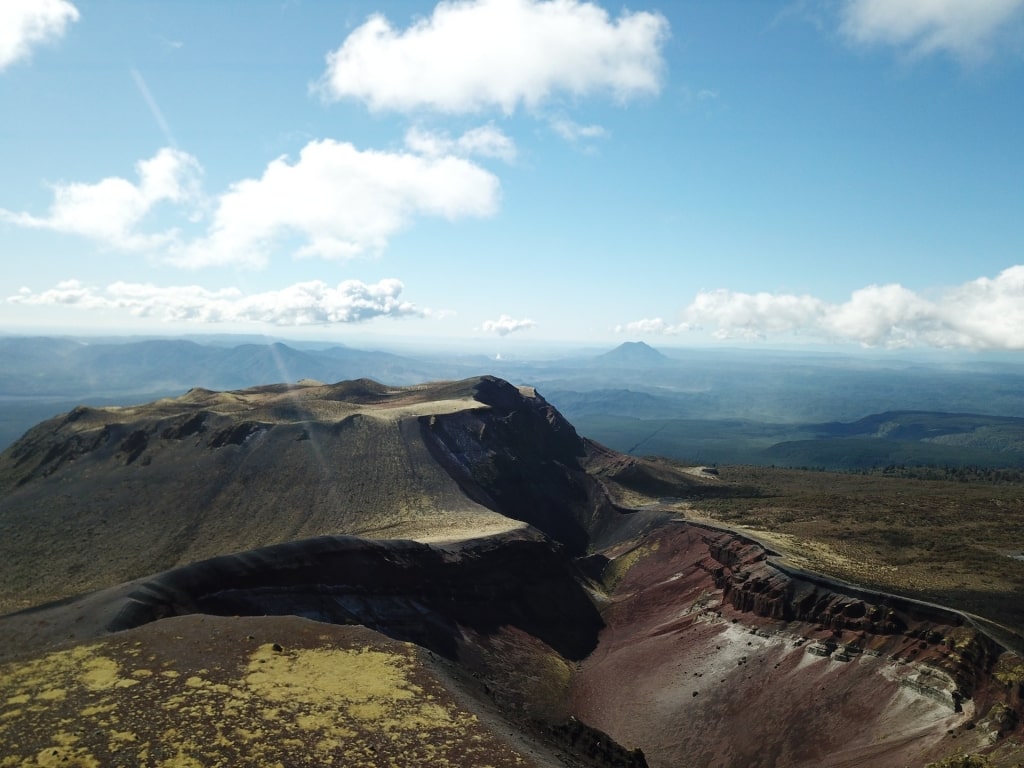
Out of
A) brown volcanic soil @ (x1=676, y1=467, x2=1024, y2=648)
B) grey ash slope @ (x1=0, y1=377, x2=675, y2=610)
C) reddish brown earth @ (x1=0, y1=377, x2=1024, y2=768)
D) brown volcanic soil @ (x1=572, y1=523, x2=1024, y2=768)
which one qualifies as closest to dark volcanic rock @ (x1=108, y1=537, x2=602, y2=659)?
reddish brown earth @ (x1=0, y1=377, x2=1024, y2=768)

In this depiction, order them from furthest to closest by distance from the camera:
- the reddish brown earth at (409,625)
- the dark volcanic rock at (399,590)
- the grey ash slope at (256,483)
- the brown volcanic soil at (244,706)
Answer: the grey ash slope at (256,483) → the dark volcanic rock at (399,590) → the reddish brown earth at (409,625) → the brown volcanic soil at (244,706)

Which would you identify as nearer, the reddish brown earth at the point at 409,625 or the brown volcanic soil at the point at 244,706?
the brown volcanic soil at the point at 244,706

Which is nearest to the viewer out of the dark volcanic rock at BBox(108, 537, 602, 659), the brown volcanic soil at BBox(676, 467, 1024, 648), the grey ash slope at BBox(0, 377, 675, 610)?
the dark volcanic rock at BBox(108, 537, 602, 659)

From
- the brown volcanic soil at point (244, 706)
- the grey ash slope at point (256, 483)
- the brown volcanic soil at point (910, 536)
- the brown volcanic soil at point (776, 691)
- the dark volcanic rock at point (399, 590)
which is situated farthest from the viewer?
the grey ash slope at point (256, 483)

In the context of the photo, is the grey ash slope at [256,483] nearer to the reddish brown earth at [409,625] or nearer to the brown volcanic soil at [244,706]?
the reddish brown earth at [409,625]

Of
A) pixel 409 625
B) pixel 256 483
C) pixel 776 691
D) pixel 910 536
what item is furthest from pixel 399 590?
pixel 910 536

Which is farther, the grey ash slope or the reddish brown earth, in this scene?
the grey ash slope

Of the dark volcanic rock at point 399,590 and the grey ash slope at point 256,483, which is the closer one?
the dark volcanic rock at point 399,590

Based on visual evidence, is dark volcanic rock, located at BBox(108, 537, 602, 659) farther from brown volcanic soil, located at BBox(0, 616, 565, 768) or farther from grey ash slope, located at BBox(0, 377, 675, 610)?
grey ash slope, located at BBox(0, 377, 675, 610)

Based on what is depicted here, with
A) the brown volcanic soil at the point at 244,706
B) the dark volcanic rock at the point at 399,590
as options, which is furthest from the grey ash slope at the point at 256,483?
the brown volcanic soil at the point at 244,706

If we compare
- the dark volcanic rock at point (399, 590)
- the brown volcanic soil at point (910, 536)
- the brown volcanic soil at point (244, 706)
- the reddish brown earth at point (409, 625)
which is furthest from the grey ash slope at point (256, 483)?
the brown volcanic soil at point (244, 706)

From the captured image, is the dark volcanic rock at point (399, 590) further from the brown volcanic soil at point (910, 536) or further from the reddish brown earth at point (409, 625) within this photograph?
the brown volcanic soil at point (910, 536)

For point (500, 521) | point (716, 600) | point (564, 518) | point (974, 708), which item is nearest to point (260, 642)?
point (974, 708)

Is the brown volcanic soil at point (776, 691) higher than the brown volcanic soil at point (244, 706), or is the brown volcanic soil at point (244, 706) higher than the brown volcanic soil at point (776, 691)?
the brown volcanic soil at point (244, 706)
